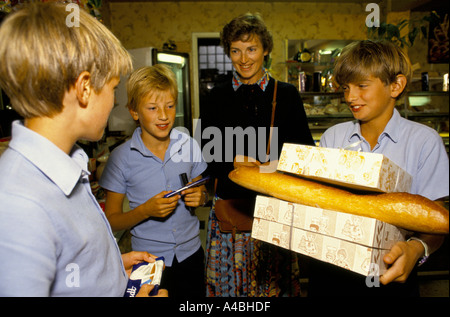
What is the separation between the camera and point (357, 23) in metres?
5.90

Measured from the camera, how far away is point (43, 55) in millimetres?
653

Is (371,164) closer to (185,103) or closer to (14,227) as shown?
(14,227)

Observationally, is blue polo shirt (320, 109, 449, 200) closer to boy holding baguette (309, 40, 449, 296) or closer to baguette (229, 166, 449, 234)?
boy holding baguette (309, 40, 449, 296)

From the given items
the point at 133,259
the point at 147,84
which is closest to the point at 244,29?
the point at 147,84

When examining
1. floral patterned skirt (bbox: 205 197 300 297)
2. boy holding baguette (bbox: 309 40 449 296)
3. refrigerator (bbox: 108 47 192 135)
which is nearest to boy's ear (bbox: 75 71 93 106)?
boy holding baguette (bbox: 309 40 449 296)

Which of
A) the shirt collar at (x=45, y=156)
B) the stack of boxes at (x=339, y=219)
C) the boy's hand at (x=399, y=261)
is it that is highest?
the shirt collar at (x=45, y=156)

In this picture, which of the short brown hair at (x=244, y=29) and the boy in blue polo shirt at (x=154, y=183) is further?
the short brown hair at (x=244, y=29)

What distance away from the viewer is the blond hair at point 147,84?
148 centimetres

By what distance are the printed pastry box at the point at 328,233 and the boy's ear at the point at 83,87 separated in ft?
2.17

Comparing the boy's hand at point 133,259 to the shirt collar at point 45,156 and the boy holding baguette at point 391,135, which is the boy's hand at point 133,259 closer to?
the shirt collar at point 45,156

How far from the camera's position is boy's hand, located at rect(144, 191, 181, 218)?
1.38 meters

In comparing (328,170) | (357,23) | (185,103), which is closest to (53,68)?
(328,170)

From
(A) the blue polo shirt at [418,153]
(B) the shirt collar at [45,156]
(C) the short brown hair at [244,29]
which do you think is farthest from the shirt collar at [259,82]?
(B) the shirt collar at [45,156]

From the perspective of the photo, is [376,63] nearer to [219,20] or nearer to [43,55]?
[43,55]
